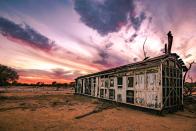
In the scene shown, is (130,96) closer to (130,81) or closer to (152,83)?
(130,81)

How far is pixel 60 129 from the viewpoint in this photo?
670 centimetres

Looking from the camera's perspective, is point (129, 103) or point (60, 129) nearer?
point (60, 129)

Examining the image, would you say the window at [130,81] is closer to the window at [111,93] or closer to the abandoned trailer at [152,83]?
the abandoned trailer at [152,83]

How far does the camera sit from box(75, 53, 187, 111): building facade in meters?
10.6

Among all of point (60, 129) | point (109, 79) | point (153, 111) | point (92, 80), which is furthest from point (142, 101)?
point (92, 80)

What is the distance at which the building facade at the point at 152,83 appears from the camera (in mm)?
10570

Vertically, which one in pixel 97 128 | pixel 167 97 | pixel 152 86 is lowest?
pixel 97 128

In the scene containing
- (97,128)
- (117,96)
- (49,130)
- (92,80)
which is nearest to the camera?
(49,130)

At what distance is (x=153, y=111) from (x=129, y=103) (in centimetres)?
285

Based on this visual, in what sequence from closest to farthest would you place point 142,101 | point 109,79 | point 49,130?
point 49,130 < point 142,101 < point 109,79

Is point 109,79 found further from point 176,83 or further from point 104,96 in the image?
point 176,83

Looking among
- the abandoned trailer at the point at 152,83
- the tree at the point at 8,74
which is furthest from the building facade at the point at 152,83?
the tree at the point at 8,74

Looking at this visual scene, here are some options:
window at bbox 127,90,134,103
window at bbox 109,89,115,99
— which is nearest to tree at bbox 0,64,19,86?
window at bbox 109,89,115,99

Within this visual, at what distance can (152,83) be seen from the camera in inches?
432
